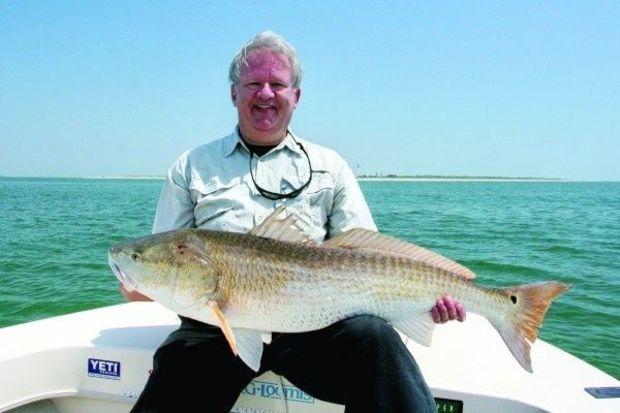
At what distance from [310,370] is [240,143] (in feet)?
5.68

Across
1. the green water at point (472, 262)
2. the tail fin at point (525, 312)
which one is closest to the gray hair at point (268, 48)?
the tail fin at point (525, 312)

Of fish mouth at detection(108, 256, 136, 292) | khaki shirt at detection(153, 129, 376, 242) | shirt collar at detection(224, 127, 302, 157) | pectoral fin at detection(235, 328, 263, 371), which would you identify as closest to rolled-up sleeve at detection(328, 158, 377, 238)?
khaki shirt at detection(153, 129, 376, 242)

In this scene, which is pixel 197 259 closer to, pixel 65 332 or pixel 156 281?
pixel 156 281

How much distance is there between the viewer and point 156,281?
2953mm

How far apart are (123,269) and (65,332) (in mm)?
1527

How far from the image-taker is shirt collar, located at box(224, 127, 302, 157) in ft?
13.0

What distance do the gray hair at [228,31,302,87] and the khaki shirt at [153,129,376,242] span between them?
0.46 m

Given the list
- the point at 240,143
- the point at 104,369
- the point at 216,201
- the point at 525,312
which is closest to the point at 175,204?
the point at 216,201

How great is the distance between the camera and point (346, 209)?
12.8 ft

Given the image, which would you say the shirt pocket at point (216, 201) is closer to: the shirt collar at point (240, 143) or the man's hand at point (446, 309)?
the shirt collar at point (240, 143)

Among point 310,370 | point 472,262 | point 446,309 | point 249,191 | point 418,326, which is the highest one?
point 249,191

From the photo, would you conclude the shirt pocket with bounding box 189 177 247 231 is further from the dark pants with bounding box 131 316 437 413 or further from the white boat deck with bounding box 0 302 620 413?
the white boat deck with bounding box 0 302 620 413

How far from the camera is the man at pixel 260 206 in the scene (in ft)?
9.83

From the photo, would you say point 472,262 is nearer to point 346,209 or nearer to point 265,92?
point 346,209
